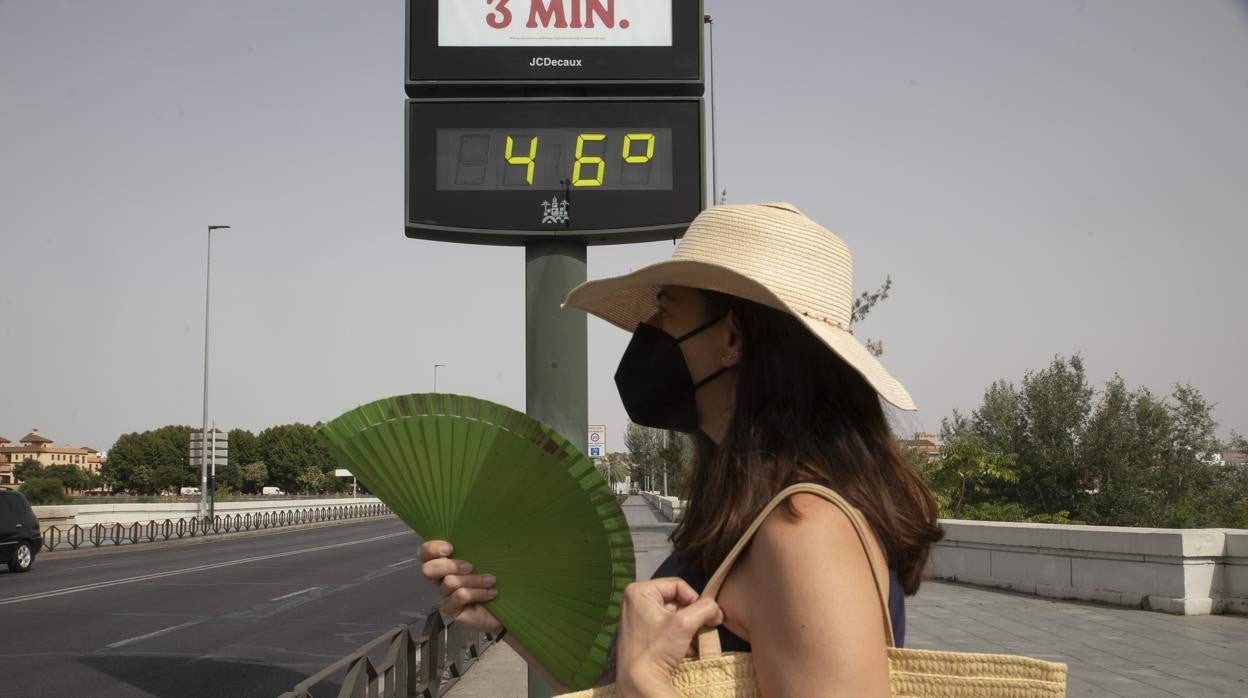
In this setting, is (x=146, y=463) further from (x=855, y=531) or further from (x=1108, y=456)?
(x=855, y=531)

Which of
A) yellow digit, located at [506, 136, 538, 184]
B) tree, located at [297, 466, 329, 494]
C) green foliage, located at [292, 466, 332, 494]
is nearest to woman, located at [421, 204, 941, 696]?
yellow digit, located at [506, 136, 538, 184]

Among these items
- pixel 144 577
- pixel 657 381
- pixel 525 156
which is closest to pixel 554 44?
pixel 525 156

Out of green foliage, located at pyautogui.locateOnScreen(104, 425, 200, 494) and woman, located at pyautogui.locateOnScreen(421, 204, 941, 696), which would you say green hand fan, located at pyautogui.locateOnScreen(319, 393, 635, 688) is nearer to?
woman, located at pyautogui.locateOnScreen(421, 204, 941, 696)

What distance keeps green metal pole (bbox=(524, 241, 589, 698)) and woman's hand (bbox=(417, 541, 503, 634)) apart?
259cm

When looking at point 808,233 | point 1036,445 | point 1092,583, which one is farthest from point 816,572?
point 1036,445

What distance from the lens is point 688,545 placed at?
1.66 m

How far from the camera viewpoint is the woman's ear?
6.08 feet

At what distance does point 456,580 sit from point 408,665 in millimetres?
5814

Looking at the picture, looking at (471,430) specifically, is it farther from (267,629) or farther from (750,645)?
(267,629)

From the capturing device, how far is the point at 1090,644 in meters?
10.4

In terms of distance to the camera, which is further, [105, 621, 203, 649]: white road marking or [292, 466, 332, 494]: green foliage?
[292, 466, 332, 494]: green foliage

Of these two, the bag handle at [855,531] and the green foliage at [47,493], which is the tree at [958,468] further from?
the green foliage at [47,493]

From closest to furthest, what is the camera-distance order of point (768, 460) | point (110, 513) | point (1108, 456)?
1. point (768, 460)
2. point (1108, 456)
3. point (110, 513)

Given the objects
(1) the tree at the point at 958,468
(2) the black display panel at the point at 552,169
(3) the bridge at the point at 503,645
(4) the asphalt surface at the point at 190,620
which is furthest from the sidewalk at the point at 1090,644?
(1) the tree at the point at 958,468
